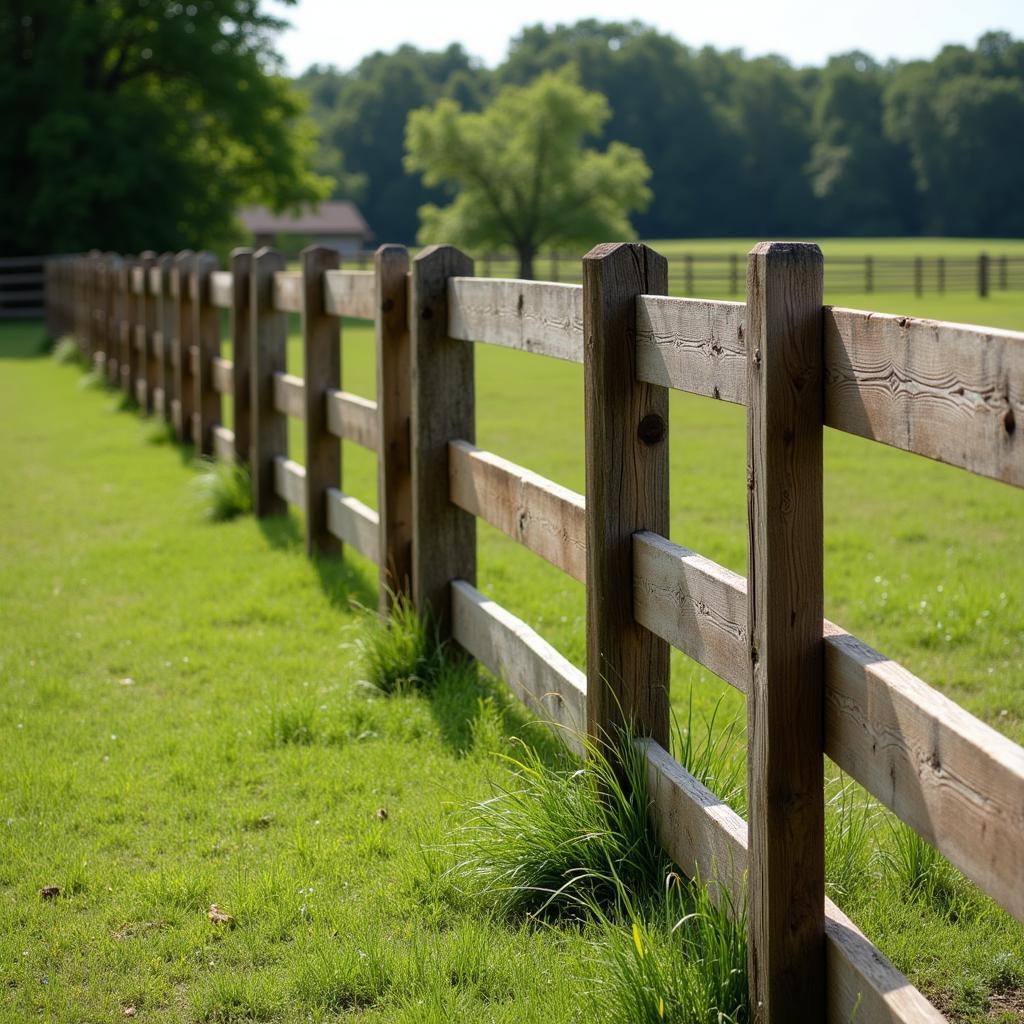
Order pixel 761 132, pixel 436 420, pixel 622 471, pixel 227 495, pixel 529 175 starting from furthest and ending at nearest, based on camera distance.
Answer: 1. pixel 761 132
2. pixel 529 175
3. pixel 227 495
4. pixel 436 420
5. pixel 622 471

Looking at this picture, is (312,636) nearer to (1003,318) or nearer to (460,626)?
(460,626)

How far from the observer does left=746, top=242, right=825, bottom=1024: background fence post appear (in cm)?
246

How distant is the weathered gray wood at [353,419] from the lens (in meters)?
6.33

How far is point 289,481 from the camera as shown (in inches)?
322

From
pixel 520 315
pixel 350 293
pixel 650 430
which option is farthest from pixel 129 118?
pixel 650 430

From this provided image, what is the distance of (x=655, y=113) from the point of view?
4530 inches

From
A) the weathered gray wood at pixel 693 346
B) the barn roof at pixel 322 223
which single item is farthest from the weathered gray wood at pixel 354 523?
the barn roof at pixel 322 223

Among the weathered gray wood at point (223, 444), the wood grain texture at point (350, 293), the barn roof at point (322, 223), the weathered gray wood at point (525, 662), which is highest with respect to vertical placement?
the barn roof at point (322, 223)

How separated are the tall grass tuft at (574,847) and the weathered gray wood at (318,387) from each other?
4061mm

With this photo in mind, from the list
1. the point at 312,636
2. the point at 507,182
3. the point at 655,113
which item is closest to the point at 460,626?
the point at 312,636

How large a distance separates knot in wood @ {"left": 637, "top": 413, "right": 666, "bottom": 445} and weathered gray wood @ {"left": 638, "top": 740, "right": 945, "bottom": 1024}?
767mm

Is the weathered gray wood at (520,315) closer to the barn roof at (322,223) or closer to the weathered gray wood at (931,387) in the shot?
the weathered gray wood at (931,387)

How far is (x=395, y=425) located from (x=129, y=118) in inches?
1437

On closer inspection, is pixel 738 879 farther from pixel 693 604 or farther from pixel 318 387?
pixel 318 387
